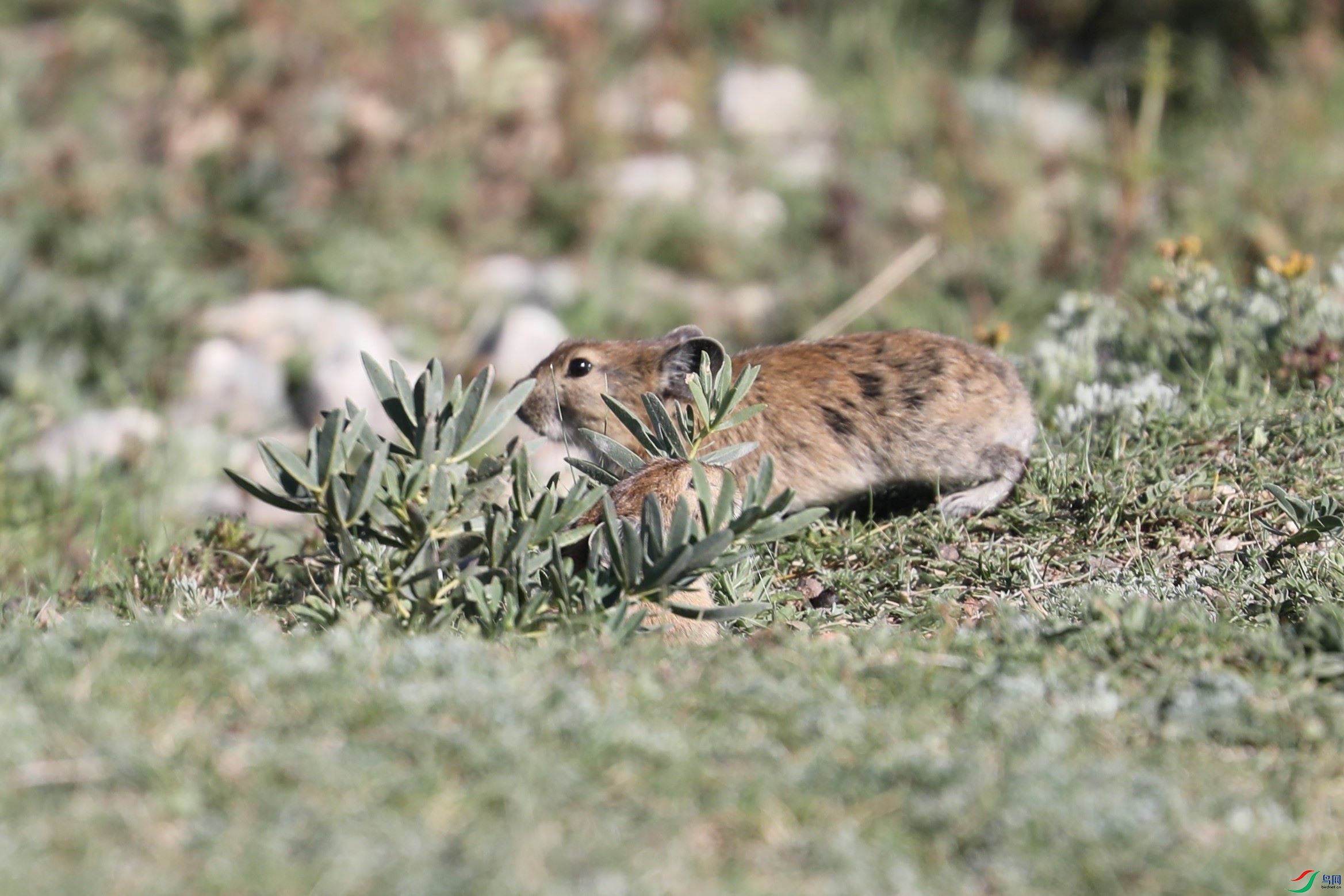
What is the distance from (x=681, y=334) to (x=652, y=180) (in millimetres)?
4848

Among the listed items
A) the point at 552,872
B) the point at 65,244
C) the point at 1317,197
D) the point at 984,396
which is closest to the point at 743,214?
the point at 1317,197

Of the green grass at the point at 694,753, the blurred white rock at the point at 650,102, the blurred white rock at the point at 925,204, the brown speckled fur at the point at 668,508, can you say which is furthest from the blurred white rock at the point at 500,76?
the green grass at the point at 694,753

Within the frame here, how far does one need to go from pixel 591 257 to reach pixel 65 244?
11.1 feet

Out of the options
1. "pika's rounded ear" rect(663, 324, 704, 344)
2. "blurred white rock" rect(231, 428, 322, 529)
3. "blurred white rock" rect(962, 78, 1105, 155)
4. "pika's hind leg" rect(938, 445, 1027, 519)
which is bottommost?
"blurred white rock" rect(231, 428, 322, 529)

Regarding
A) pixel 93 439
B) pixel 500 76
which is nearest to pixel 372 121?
pixel 500 76

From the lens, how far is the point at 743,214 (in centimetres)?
1009

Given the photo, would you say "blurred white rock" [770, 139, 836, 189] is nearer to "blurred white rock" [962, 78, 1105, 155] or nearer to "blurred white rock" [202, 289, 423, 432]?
"blurred white rock" [962, 78, 1105, 155]

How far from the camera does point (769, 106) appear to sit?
10977 millimetres

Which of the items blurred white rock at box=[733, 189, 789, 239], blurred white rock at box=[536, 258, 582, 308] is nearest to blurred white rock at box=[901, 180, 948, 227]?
blurred white rock at box=[733, 189, 789, 239]

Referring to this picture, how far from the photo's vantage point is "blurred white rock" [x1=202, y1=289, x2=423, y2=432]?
7.85 m

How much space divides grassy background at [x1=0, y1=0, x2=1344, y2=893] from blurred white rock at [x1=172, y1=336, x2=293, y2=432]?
0.21 metres

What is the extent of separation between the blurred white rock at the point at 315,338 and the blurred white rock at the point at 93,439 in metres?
0.98

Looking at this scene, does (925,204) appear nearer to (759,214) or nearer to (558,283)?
(759,214)

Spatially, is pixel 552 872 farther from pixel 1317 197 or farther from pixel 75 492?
pixel 1317 197
